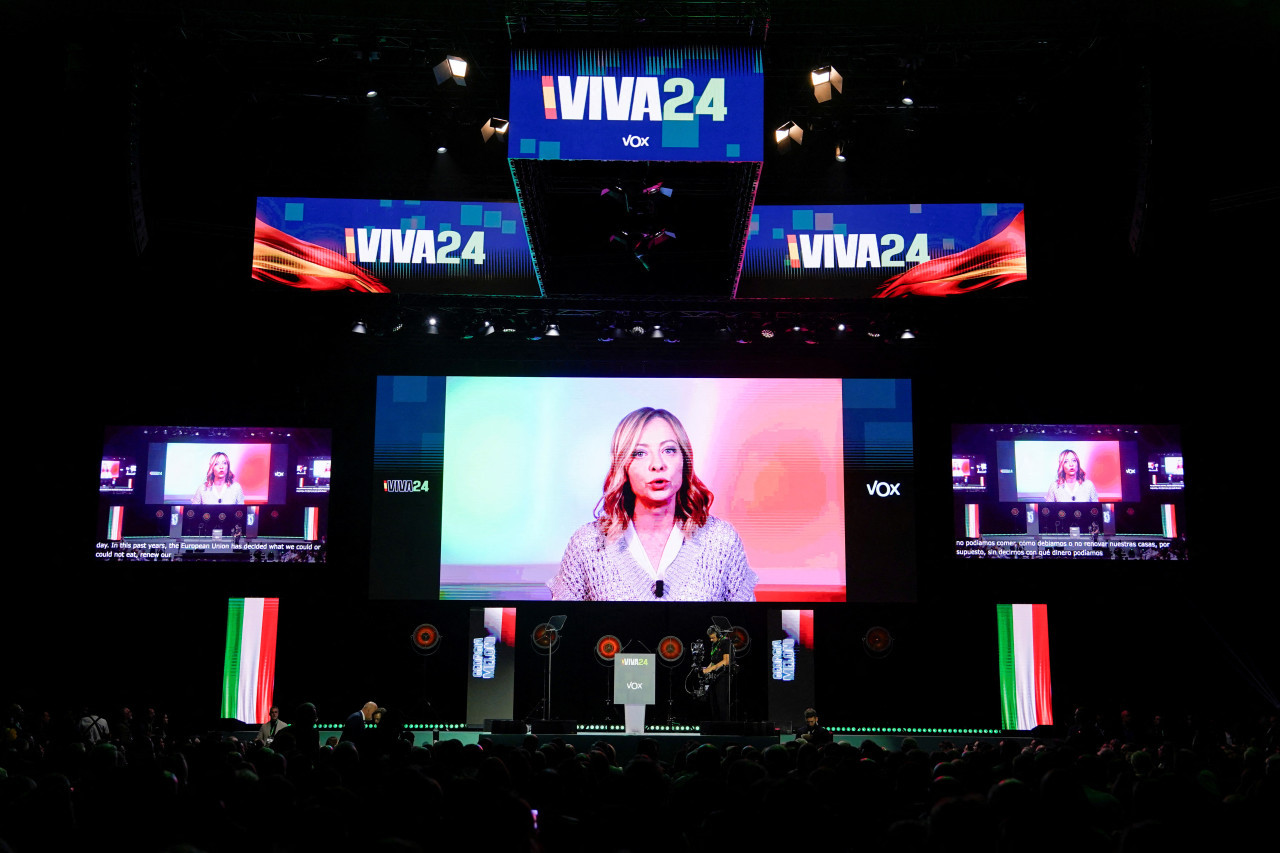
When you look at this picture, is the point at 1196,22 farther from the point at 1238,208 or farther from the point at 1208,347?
the point at 1208,347

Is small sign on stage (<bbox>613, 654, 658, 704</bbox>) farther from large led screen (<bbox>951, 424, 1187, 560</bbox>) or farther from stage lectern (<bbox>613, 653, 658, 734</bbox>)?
large led screen (<bbox>951, 424, 1187, 560</bbox>)

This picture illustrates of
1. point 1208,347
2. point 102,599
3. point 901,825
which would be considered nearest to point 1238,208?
point 1208,347

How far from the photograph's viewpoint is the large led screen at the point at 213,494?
1308 centimetres

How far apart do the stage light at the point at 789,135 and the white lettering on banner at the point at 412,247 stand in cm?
365

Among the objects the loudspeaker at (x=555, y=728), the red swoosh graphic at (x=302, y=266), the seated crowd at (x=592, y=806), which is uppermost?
the red swoosh graphic at (x=302, y=266)

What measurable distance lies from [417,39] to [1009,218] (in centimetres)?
693

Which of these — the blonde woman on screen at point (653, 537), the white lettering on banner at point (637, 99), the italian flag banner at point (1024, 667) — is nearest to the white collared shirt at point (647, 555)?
the blonde woman on screen at point (653, 537)

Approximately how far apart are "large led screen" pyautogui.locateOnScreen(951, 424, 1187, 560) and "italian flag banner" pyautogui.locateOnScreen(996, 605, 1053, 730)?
101 cm

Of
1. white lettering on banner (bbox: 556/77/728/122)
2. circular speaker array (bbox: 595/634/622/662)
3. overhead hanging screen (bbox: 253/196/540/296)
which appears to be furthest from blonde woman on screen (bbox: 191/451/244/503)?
white lettering on banner (bbox: 556/77/728/122)

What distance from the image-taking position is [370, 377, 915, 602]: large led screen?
12992mm

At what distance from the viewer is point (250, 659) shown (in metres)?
13.4

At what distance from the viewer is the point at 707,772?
479 cm

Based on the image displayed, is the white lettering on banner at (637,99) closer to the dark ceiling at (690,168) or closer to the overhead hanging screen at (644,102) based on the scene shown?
the overhead hanging screen at (644,102)

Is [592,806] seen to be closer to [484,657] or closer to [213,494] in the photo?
[484,657]
